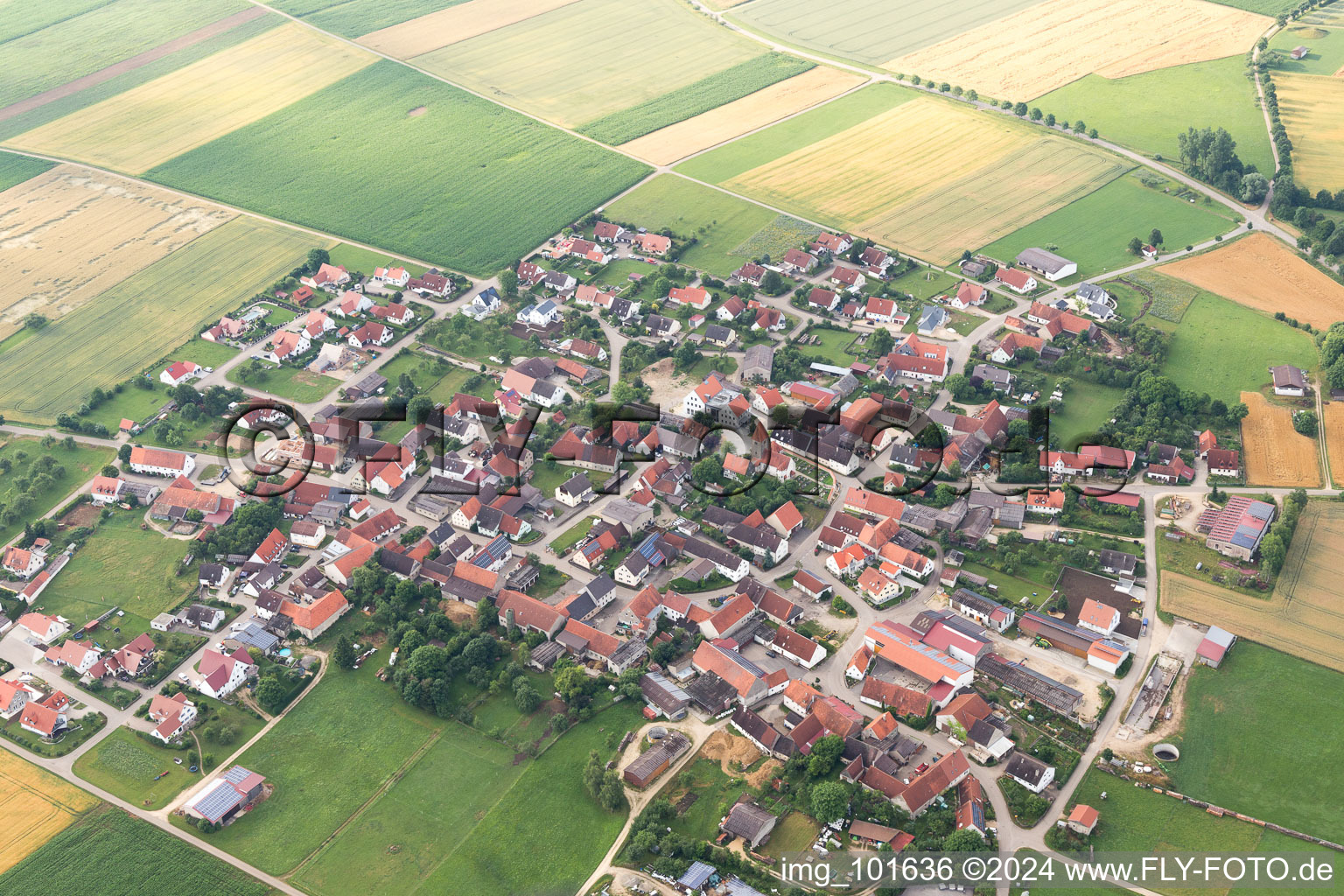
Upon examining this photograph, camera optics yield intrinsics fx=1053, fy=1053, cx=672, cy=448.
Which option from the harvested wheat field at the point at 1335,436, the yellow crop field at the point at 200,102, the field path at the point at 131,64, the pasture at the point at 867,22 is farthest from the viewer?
the pasture at the point at 867,22

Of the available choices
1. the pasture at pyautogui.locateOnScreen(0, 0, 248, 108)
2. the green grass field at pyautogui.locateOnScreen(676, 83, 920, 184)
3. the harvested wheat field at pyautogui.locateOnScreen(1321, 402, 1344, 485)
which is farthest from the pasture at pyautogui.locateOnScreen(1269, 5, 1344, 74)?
the pasture at pyautogui.locateOnScreen(0, 0, 248, 108)

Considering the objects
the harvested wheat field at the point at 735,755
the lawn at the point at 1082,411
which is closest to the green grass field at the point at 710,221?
the lawn at the point at 1082,411

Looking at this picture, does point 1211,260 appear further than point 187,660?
Yes

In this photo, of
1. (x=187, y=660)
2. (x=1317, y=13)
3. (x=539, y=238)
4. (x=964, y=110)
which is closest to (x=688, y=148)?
(x=539, y=238)

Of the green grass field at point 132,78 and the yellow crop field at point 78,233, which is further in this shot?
the green grass field at point 132,78

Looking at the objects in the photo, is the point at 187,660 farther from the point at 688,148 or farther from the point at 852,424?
the point at 688,148

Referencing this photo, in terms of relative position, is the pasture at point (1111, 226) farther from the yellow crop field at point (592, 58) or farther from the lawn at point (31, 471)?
the lawn at point (31, 471)

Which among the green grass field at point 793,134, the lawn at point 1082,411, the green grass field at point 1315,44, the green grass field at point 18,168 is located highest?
the green grass field at point 1315,44

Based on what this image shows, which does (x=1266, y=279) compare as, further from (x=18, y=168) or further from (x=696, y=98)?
(x=18, y=168)
